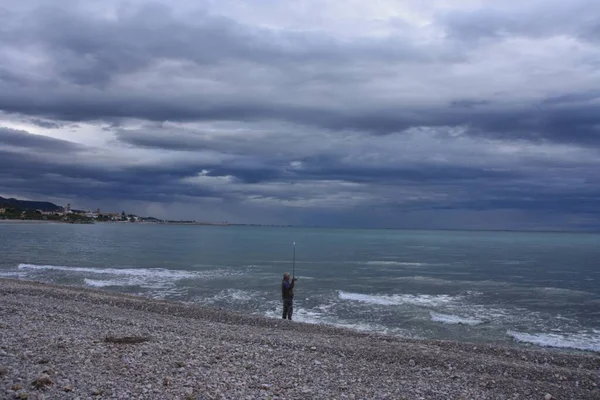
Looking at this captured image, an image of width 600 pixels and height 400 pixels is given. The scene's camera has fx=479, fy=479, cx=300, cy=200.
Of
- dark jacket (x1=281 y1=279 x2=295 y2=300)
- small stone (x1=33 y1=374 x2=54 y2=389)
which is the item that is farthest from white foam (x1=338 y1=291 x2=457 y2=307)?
small stone (x1=33 y1=374 x2=54 y2=389)

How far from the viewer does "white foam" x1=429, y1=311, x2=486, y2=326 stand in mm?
22828

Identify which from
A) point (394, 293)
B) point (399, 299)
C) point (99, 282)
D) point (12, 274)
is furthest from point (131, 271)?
point (399, 299)

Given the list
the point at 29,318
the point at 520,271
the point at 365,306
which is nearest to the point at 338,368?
the point at 29,318

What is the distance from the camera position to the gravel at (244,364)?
8930 millimetres

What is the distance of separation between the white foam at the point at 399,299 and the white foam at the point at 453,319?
3403 mm

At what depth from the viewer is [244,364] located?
1111 centimetres

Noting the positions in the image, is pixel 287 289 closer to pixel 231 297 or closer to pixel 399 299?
pixel 231 297

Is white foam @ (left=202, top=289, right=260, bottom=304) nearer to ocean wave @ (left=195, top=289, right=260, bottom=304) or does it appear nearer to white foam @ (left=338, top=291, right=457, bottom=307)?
ocean wave @ (left=195, top=289, right=260, bottom=304)

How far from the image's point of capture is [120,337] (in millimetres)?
12680

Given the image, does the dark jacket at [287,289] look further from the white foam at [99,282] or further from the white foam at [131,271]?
the white foam at [131,271]

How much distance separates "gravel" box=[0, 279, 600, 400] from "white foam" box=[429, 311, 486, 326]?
6.61 m

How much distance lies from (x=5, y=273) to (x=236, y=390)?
35731 millimetres

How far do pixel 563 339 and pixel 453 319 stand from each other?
4932mm

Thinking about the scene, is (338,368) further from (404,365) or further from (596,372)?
(596,372)
